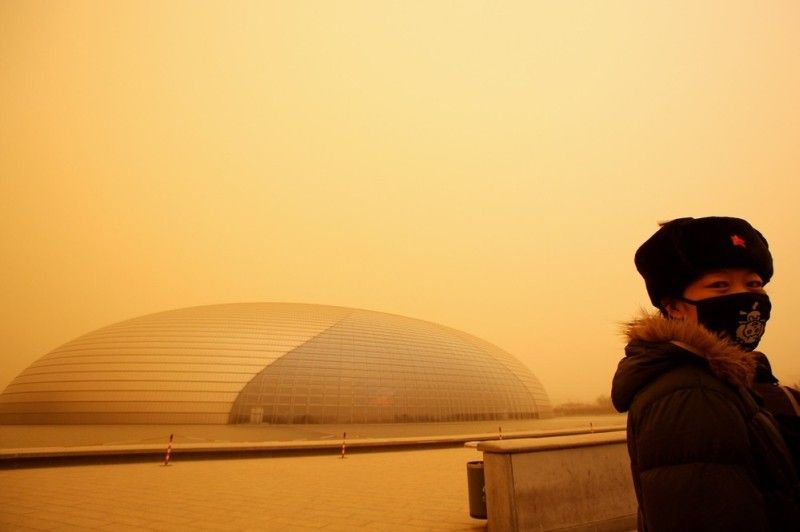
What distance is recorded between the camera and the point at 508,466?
4.99 metres

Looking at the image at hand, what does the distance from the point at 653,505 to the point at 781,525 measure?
0.36 meters

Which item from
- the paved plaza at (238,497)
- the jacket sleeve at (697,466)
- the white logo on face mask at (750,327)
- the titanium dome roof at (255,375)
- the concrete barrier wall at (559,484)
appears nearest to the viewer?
the jacket sleeve at (697,466)

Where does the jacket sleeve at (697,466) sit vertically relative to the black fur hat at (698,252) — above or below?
below

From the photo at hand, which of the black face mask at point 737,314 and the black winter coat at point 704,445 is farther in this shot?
the black face mask at point 737,314

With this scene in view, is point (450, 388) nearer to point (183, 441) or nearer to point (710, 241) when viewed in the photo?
point (183, 441)

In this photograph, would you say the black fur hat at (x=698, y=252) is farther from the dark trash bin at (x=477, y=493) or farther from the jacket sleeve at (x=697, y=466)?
the dark trash bin at (x=477, y=493)

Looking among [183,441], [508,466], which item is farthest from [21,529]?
[183,441]

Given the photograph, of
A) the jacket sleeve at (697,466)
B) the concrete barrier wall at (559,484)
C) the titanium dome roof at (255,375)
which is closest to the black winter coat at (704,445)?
the jacket sleeve at (697,466)

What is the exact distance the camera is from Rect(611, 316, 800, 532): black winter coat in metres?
1.12

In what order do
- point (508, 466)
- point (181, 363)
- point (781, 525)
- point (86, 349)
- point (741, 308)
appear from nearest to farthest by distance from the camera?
point (781, 525) < point (741, 308) < point (508, 466) < point (181, 363) < point (86, 349)

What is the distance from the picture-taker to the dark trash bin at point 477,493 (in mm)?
5715

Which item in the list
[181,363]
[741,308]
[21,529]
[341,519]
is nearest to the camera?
[741,308]

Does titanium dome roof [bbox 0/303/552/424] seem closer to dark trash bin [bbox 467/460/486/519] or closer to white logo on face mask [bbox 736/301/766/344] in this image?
dark trash bin [bbox 467/460/486/519]

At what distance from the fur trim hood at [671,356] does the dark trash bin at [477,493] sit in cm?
487
